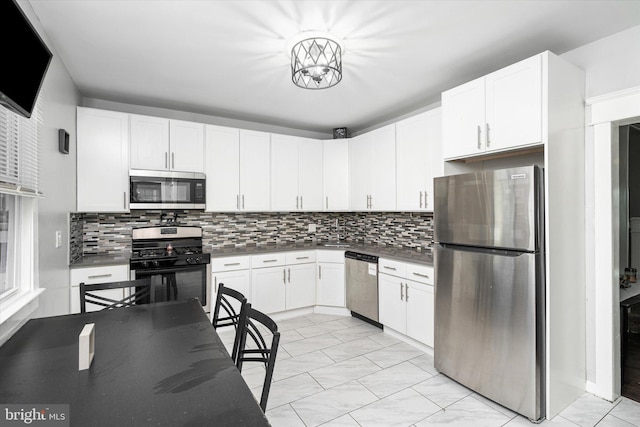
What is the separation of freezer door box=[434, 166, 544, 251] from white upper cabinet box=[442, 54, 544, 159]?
275mm

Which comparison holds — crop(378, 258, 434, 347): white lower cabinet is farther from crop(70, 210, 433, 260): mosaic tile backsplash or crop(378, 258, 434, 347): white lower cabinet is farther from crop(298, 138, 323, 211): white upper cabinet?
crop(298, 138, 323, 211): white upper cabinet

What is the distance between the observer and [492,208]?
2.19 meters

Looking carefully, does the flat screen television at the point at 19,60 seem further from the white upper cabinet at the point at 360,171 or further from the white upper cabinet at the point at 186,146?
the white upper cabinet at the point at 360,171

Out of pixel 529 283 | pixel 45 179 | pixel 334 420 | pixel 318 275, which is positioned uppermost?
pixel 45 179

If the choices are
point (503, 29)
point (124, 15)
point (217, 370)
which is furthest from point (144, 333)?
point (503, 29)

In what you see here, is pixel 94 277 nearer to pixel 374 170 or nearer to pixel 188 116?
pixel 188 116

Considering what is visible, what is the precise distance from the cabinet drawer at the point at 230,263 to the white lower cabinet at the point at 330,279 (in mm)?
965

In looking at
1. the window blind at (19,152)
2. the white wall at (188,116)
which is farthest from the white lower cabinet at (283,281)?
the window blind at (19,152)

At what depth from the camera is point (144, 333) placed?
1.50 metres

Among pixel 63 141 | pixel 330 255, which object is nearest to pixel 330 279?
pixel 330 255

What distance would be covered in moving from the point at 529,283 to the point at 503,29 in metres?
1.69

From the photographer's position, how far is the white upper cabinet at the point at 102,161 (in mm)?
3094

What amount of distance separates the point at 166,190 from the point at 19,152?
5.69ft

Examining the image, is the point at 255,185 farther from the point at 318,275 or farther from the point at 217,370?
the point at 217,370
